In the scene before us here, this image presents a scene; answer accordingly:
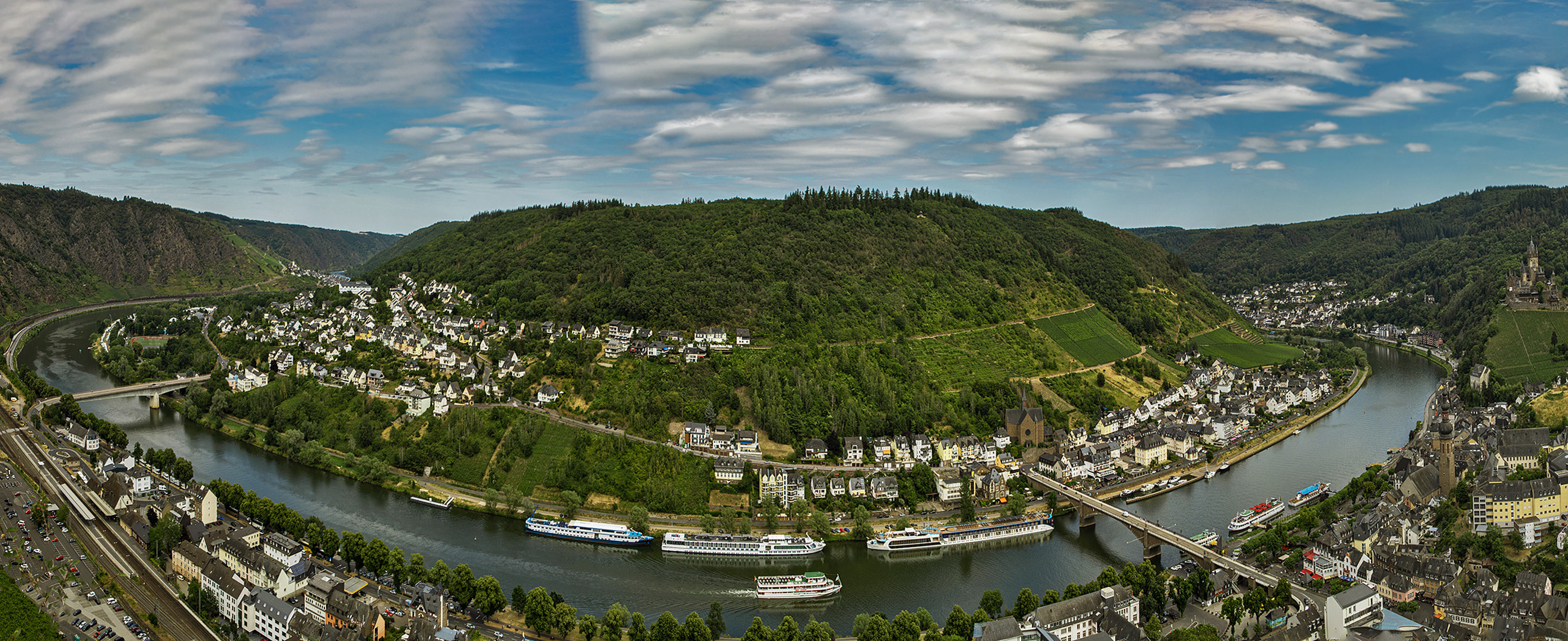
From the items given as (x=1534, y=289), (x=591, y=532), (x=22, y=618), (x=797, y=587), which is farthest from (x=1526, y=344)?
(x=22, y=618)

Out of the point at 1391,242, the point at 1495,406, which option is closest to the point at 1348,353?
the point at 1495,406

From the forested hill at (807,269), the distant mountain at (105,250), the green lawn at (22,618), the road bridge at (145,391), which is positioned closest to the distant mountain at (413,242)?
the distant mountain at (105,250)

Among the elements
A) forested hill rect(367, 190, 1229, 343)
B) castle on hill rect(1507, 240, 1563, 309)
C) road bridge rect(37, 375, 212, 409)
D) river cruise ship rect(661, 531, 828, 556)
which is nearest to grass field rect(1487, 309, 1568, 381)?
castle on hill rect(1507, 240, 1563, 309)

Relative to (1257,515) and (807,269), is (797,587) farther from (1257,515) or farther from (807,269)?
(807,269)

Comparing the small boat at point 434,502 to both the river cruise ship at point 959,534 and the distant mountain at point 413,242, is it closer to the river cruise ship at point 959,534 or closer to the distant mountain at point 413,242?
the river cruise ship at point 959,534

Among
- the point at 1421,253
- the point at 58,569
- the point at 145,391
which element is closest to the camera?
the point at 58,569

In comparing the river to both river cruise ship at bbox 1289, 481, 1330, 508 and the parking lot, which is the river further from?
the parking lot

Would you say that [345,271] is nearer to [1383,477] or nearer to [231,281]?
[231,281]

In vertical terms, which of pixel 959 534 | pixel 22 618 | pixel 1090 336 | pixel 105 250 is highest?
pixel 105 250
